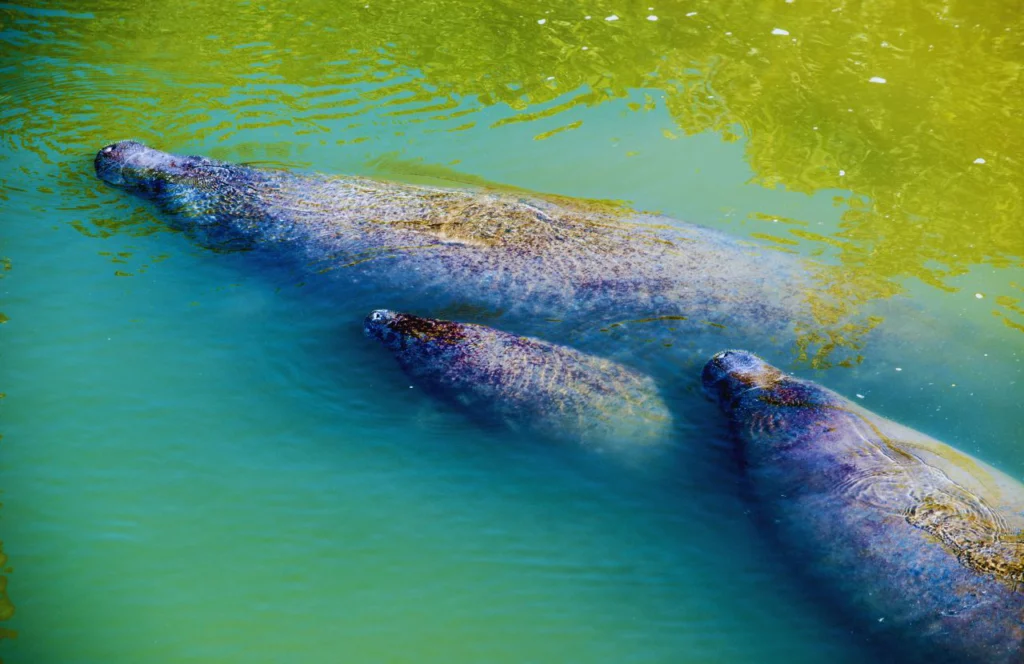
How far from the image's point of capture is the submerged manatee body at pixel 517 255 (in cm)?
598

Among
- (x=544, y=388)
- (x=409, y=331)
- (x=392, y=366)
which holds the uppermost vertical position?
(x=409, y=331)

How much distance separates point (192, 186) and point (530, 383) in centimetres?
411

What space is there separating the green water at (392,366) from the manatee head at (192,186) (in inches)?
10.8

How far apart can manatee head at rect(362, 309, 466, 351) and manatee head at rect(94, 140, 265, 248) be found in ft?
5.97

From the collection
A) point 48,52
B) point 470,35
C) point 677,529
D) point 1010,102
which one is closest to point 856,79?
point 1010,102

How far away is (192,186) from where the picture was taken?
743cm

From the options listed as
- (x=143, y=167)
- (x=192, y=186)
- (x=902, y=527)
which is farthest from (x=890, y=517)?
(x=143, y=167)

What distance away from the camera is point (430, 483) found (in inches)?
193

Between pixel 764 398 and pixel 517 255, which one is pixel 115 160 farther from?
pixel 764 398

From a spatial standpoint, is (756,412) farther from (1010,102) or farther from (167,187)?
(1010,102)

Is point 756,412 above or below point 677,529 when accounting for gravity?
above

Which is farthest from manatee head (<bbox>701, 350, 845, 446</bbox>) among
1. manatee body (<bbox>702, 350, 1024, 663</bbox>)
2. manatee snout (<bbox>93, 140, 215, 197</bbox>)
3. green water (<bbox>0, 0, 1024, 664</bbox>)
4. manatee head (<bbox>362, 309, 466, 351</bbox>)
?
manatee snout (<bbox>93, 140, 215, 197</bbox>)

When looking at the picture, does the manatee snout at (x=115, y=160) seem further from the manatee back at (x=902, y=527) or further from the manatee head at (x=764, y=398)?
the manatee back at (x=902, y=527)

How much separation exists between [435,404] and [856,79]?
7.21m
